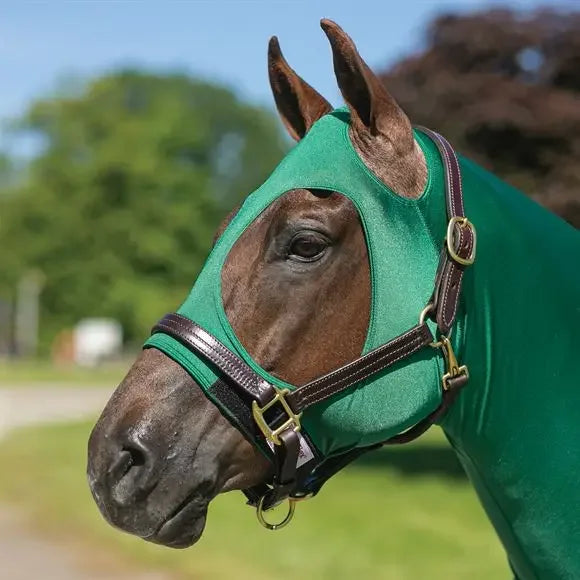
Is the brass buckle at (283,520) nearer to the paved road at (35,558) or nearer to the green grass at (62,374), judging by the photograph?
the paved road at (35,558)

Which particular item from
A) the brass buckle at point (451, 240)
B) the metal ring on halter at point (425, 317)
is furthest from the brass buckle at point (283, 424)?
the brass buckle at point (451, 240)

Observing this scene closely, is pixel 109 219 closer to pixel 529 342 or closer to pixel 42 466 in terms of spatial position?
pixel 42 466

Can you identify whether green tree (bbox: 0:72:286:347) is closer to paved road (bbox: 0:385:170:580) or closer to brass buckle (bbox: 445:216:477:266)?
paved road (bbox: 0:385:170:580)

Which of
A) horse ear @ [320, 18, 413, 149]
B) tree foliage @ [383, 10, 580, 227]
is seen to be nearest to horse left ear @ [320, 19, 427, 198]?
horse ear @ [320, 18, 413, 149]

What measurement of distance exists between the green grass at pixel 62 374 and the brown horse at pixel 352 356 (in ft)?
78.8

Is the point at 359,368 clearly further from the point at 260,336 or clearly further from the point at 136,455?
the point at 136,455

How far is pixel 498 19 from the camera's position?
10297mm

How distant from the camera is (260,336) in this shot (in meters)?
1.95

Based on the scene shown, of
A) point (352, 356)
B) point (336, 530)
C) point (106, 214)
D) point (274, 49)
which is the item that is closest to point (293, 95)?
point (274, 49)

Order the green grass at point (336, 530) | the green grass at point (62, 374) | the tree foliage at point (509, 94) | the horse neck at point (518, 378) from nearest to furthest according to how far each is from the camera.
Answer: the horse neck at point (518, 378) → the green grass at point (336, 530) → the tree foliage at point (509, 94) → the green grass at point (62, 374)

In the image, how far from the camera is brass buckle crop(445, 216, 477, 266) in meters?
1.96

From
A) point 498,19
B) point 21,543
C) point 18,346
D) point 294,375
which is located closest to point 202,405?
point 294,375

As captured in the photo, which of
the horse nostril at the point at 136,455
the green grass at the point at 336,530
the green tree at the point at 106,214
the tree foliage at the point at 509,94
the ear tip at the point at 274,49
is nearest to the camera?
the horse nostril at the point at 136,455

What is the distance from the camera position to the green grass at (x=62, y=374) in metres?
26.3
